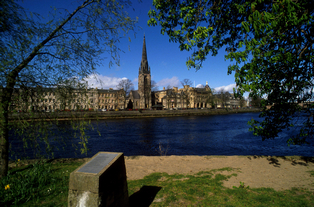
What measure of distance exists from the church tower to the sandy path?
106 metres

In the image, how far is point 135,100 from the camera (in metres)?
119

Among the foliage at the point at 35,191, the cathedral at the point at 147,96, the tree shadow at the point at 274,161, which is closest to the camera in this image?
the foliage at the point at 35,191

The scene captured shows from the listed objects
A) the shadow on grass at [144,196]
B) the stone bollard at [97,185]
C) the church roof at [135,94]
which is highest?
the church roof at [135,94]

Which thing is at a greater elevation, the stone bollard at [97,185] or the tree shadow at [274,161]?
the stone bollard at [97,185]

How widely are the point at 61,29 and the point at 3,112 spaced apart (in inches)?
142

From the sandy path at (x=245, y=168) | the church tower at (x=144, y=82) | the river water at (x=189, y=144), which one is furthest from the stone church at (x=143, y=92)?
the sandy path at (x=245, y=168)

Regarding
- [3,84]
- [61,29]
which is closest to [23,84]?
[3,84]

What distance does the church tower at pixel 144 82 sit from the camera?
11841 cm

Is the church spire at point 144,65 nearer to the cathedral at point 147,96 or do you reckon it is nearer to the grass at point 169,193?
the cathedral at point 147,96

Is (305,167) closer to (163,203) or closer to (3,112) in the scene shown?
(163,203)

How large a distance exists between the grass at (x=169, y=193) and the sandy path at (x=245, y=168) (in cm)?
70

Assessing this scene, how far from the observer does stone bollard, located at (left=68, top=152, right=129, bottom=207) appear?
3.68 m

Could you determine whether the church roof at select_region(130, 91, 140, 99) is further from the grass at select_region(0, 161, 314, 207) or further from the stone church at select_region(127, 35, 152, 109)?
the grass at select_region(0, 161, 314, 207)

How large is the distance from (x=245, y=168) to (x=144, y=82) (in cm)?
11722
